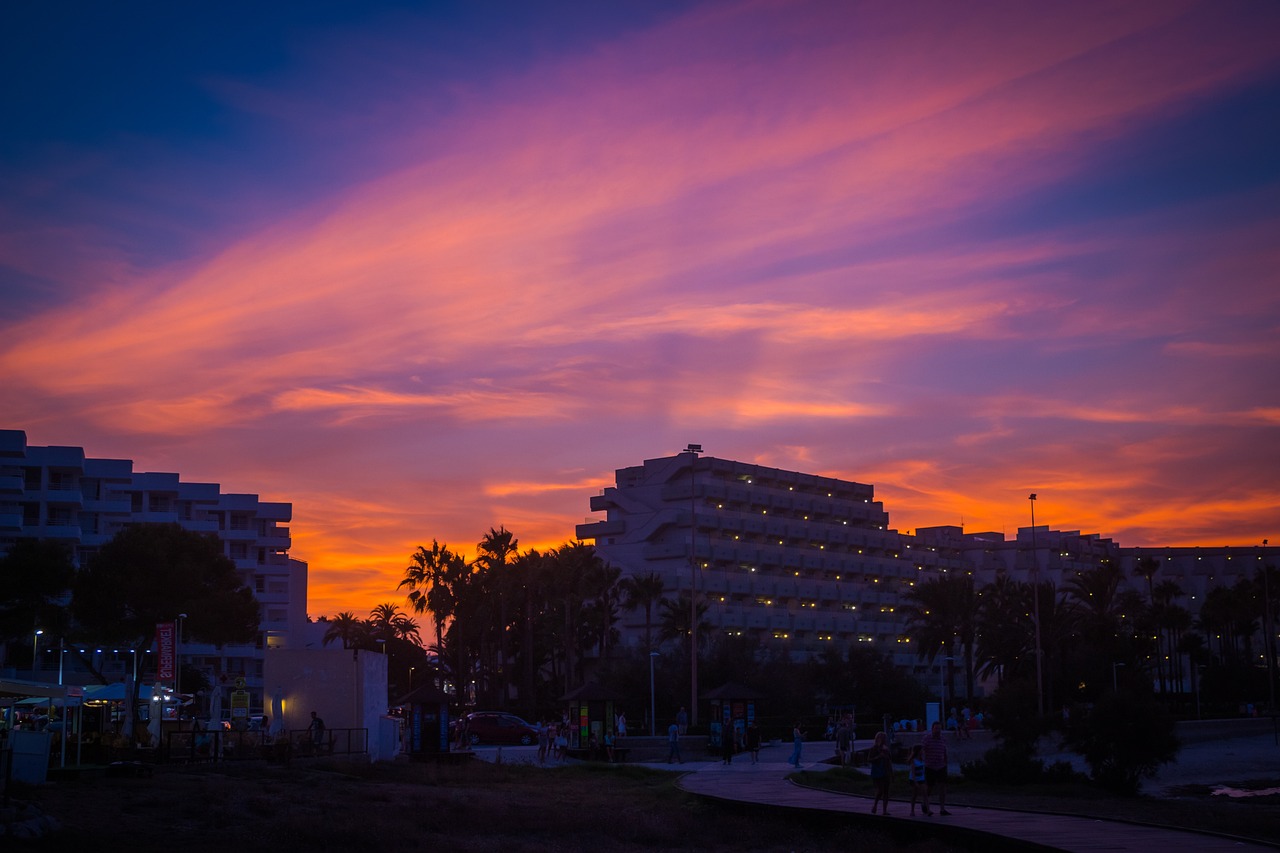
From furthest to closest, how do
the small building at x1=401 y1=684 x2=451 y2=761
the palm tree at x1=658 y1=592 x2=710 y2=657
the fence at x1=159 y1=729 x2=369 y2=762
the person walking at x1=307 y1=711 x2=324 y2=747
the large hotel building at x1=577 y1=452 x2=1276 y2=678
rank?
the large hotel building at x1=577 y1=452 x2=1276 y2=678, the palm tree at x1=658 y1=592 x2=710 y2=657, the small building at x1=401 y1=684 x2=451 y2=761, the person walking at x1=307 y1=711 x2=324 y2=747, the fence at x1=159 y1=729 x2=369 y2=762

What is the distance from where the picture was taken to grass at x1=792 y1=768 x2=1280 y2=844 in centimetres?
2436

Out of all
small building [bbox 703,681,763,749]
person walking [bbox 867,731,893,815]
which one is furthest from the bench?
person walking [bbox 867,731,893,815]

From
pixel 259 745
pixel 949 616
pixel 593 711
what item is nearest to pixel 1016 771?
pixel 593 711

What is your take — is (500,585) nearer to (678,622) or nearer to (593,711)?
(678,622)

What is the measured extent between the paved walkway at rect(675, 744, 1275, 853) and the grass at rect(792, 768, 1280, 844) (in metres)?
0.78

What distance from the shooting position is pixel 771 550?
126 meters

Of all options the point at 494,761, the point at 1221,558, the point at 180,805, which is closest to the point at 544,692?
the point at 494,761

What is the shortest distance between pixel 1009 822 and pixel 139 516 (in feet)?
318

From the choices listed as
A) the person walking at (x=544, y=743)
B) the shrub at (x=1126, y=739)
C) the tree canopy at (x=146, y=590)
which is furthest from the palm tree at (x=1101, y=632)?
the shrub at (x=1126, y=739)

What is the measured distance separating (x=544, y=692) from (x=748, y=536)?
27088 mm

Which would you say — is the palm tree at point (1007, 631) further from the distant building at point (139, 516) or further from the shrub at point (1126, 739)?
the shrub at point (1126, 739)

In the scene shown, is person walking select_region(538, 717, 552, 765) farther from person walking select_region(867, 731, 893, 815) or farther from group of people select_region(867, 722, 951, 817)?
group of people select_region(867, 722, 951, 817)

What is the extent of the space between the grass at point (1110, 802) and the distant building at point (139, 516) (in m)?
61.2

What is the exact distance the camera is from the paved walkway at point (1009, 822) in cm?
1983
